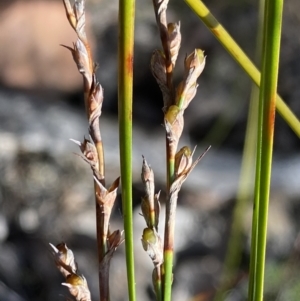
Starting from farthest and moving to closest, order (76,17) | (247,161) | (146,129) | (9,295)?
(146,129) < (9,295) < (247,161) < (76,17)

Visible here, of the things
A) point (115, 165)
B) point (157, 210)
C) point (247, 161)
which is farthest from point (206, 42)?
point (157, 210)

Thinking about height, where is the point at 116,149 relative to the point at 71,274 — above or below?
below

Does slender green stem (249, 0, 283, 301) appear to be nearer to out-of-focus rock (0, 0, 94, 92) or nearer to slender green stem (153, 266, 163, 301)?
slender green stem (153, 266, 163, 301)

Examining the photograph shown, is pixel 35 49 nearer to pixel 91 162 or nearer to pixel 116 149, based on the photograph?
pixel 116 149

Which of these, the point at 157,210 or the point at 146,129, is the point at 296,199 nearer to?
the point at 146,129

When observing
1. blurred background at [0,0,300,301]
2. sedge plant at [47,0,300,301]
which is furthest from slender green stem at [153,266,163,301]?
blurred background at [0,0,300,301]

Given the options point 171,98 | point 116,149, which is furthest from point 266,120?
point 116,149

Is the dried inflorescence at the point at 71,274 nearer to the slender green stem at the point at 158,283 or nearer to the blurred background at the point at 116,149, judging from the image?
the slender green stem at the point at 158,283
